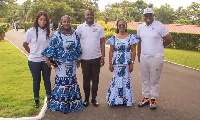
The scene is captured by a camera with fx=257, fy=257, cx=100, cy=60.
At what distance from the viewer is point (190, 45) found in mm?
19188

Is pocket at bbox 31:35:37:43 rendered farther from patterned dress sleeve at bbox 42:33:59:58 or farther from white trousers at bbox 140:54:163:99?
white trousers at bbox 140:54:163:99

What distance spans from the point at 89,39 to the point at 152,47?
1.28 m

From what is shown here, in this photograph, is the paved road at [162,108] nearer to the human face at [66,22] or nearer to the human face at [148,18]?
the human face at [66,22]

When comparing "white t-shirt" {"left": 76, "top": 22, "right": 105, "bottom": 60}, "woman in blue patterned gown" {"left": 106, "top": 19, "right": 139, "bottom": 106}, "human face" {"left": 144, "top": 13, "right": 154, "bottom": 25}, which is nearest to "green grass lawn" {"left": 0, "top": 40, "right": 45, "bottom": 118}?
"white t-shirt" {"left": 76, "top": 22, "right": 105, "bottom": 60}

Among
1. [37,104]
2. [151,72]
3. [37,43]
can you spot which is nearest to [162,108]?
[151,72]

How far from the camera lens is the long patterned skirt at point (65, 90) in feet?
16.6

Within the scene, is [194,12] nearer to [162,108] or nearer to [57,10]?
[57,10]

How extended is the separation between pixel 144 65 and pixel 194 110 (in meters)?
1.45

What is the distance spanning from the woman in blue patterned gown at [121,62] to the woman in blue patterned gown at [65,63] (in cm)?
71

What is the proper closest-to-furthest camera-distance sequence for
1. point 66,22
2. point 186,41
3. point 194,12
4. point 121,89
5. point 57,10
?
1. point 66,22
2. point 121,89
3. point 186,41
4. point 57,10
5. point 194,12

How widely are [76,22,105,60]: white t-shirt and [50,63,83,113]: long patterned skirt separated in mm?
387

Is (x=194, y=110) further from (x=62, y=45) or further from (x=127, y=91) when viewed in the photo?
(x=62, y=45)

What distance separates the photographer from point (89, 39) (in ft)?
17.2

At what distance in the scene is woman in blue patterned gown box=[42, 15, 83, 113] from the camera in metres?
4.89
